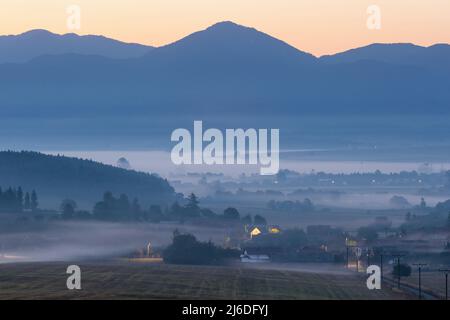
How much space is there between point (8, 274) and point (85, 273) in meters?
8.70

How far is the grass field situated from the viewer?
455 ft

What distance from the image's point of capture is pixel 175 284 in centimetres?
15425

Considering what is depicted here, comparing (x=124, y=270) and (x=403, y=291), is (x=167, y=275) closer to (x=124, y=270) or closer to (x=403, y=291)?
(x=124, y=270)

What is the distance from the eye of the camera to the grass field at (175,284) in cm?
13875
